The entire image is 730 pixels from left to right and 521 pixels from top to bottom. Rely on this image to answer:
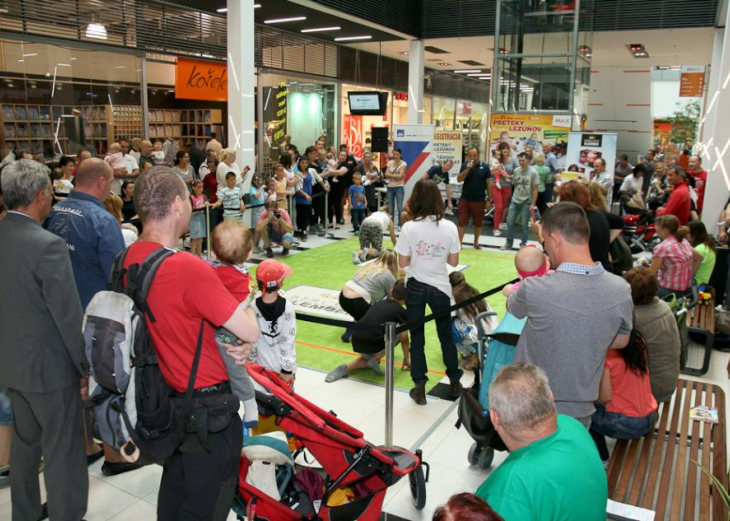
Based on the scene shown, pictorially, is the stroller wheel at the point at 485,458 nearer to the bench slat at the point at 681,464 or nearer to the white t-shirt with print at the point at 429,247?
the bench slat at the point at 681,464

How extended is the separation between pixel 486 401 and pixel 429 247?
1.41 m

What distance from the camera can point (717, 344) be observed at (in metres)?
6.22

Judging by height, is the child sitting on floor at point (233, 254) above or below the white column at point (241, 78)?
below

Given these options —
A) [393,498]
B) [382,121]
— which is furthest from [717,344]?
[382,121]

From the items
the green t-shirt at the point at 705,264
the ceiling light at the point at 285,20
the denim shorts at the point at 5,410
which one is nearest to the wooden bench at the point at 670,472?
the green t-shirt at the point at 705,264

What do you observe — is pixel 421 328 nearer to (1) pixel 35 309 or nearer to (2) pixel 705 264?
(1) pixel 35 309

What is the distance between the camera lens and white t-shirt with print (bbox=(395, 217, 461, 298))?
4.53 metres

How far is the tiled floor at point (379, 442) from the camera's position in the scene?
3402 mm

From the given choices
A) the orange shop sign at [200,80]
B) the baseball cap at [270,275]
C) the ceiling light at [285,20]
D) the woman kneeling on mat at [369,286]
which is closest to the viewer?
the baseball cap at [270,275]

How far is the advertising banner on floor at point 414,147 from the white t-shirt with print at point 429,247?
772 centimetres

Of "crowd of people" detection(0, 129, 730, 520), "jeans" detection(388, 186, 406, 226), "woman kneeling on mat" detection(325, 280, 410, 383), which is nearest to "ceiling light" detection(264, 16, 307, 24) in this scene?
"jeans" detection(388, 186, 406, 226)

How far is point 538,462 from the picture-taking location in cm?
181

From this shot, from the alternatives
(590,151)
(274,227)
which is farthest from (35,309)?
(590,151)

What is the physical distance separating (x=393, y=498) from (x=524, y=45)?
545 inches
